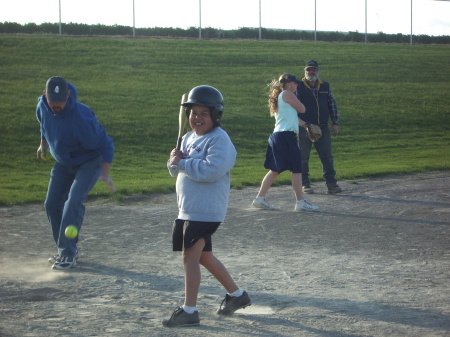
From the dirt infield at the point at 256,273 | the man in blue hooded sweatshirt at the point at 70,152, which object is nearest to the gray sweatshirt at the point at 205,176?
the dirt infield at the point at 256,273

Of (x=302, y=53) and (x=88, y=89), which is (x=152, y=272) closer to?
(x=88, y=89)

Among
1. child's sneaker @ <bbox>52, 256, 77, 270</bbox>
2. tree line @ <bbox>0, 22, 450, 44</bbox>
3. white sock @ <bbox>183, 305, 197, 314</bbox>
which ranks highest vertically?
tree line @ <bbox>0, 22, 450, 44</bbox>

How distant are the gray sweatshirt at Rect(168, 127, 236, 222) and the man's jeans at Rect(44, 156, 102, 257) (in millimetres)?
2155

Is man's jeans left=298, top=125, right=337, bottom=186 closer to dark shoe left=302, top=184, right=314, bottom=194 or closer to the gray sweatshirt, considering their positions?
dark shoe left=302, top=184, right=314, bottom=194

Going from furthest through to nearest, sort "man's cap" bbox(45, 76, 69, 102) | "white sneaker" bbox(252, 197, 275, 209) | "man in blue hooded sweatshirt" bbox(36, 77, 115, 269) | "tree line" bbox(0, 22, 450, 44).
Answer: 1. "tree line" bbox(0, 22, 450, 44)
2. "white sneaker" bbox(252, 197, 275, 209)
3. "man in blue hooded sweatshirt" bbox(36, 77, 115, 269)
4. "man's cap" bbox(45, 76, 69, 102)

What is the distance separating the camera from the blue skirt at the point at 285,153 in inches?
408

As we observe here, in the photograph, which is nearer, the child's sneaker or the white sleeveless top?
the child's sneaker

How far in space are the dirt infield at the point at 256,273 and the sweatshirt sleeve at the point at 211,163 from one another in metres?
1.03

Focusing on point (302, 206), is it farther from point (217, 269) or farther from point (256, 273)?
point (217, 269)

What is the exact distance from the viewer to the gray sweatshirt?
5.27 m

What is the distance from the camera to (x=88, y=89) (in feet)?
99.2

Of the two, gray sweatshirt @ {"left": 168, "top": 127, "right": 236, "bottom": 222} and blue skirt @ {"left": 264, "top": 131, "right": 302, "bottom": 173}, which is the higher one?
gray sweatshirt @ {"left": 168, "top": 127, "right": 236, "bottom": 222}

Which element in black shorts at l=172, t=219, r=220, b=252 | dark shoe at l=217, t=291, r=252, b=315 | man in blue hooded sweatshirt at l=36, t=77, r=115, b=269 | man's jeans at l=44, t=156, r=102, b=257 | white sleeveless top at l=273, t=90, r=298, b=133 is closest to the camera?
black shorts at l=172, t=219, r=220, b=252

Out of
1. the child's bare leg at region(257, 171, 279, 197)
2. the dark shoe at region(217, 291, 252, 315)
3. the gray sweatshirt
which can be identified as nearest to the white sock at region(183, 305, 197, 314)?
the dark shoe at region(217, 291, 252, 315)
